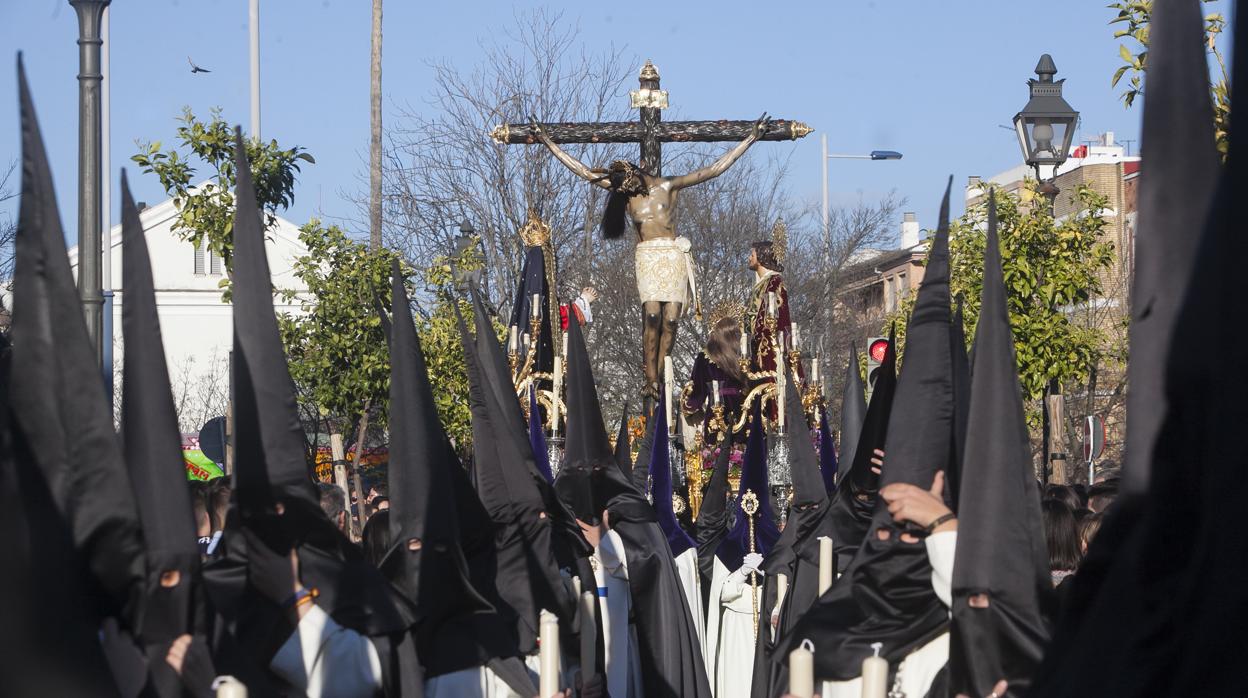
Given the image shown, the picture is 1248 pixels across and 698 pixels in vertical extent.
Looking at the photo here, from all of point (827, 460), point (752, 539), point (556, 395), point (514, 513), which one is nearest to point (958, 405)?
point (514, 513)

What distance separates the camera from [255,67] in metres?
19.3

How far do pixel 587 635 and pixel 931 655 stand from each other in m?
2.43

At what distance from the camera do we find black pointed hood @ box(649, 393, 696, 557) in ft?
34.9

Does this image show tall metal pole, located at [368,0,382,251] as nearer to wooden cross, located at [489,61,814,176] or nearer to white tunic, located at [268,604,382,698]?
wooden cross, located at [489,61,814,176]

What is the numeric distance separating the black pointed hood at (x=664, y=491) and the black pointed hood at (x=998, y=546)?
624cm

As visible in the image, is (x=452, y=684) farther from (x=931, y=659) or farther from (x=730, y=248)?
(x=730, y=248)

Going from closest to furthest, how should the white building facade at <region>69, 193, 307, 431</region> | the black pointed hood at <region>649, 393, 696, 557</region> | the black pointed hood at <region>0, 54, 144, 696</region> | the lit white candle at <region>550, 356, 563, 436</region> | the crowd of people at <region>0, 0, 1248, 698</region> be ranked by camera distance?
the crowd of people at <region>0, 0, 1248, 698</region> → the black pointed hood at <region>0, 54, 144, 696</region> → the black pointed hood at <region>649, 393, 696, 557</region> → the lit white candle at <region>550, 356, 563, 436</region> → the white building facade at <region>69, 193, 307, 431</region>

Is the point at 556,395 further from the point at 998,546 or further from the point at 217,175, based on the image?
the point at 998,546

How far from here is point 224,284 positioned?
12.7m

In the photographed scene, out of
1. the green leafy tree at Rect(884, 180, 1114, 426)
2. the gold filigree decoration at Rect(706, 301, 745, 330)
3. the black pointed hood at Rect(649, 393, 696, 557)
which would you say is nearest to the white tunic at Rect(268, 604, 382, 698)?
the black pointed hood at Rect(649, 393, 696, 557)

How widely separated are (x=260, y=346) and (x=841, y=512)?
3.17 metres

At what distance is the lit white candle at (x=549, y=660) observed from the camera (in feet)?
16.3

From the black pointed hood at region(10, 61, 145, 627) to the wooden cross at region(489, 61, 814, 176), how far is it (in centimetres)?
1160

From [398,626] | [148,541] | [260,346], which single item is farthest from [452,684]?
[148,541]
